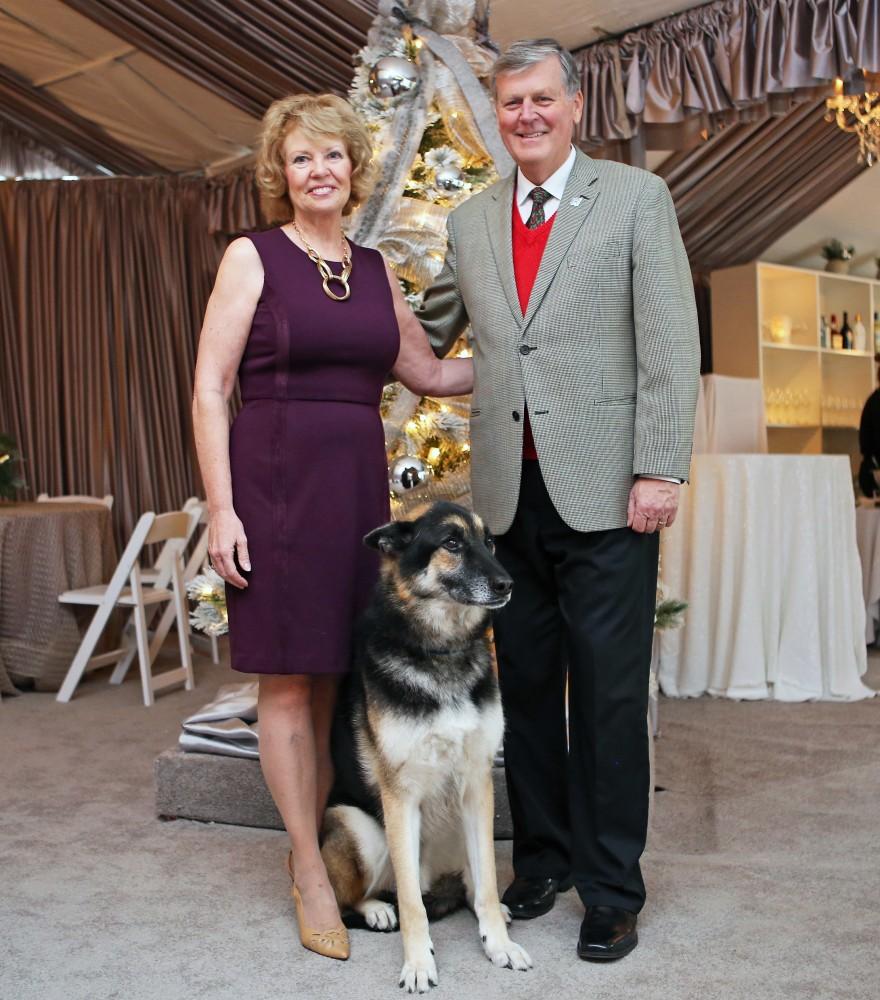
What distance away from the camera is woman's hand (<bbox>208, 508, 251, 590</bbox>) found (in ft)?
6.52

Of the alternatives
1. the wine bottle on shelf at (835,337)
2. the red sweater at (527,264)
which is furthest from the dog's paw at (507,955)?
the wine bottle on shelf at (835,337)

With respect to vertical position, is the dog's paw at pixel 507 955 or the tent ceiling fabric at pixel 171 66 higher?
the tent ceiling fabric at pixel 171 66

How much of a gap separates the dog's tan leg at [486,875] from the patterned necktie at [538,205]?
108 cm

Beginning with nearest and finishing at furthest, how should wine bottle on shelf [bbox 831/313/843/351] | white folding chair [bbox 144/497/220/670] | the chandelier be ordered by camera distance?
white folding chair [bbox 144/497/220/670] < the chandelier < wine bottle on shelf [bbox 831/313/843/351]

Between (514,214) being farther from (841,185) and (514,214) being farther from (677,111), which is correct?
(841,185)

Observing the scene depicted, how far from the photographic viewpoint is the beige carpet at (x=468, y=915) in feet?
6.17

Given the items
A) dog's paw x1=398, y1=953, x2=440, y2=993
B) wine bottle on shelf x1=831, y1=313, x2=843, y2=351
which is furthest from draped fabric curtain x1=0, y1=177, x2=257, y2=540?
dog's paw x1=398, y1=953, x2=440, y2=993

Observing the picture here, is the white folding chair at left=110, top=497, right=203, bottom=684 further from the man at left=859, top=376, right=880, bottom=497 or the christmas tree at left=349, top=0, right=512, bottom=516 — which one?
the man at left=859, top=376, right=880, bottom=497

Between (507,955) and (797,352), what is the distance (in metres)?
6.92

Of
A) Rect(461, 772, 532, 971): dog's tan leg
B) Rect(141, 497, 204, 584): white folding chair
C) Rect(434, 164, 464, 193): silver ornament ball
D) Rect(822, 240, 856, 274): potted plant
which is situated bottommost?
Rect(461, 772, 532, 971): dog's tan leg

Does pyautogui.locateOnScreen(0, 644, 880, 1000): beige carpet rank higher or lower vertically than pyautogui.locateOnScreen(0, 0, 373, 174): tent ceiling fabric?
lower

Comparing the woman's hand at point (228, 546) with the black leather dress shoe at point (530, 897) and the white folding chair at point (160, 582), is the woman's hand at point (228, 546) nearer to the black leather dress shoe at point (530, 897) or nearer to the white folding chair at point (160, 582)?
the black leather dress shoe at point (530, 897)

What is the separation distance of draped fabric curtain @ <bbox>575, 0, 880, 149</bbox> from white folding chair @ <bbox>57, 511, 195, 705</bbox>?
8.73 ft

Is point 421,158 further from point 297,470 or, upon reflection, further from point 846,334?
point 846,334
